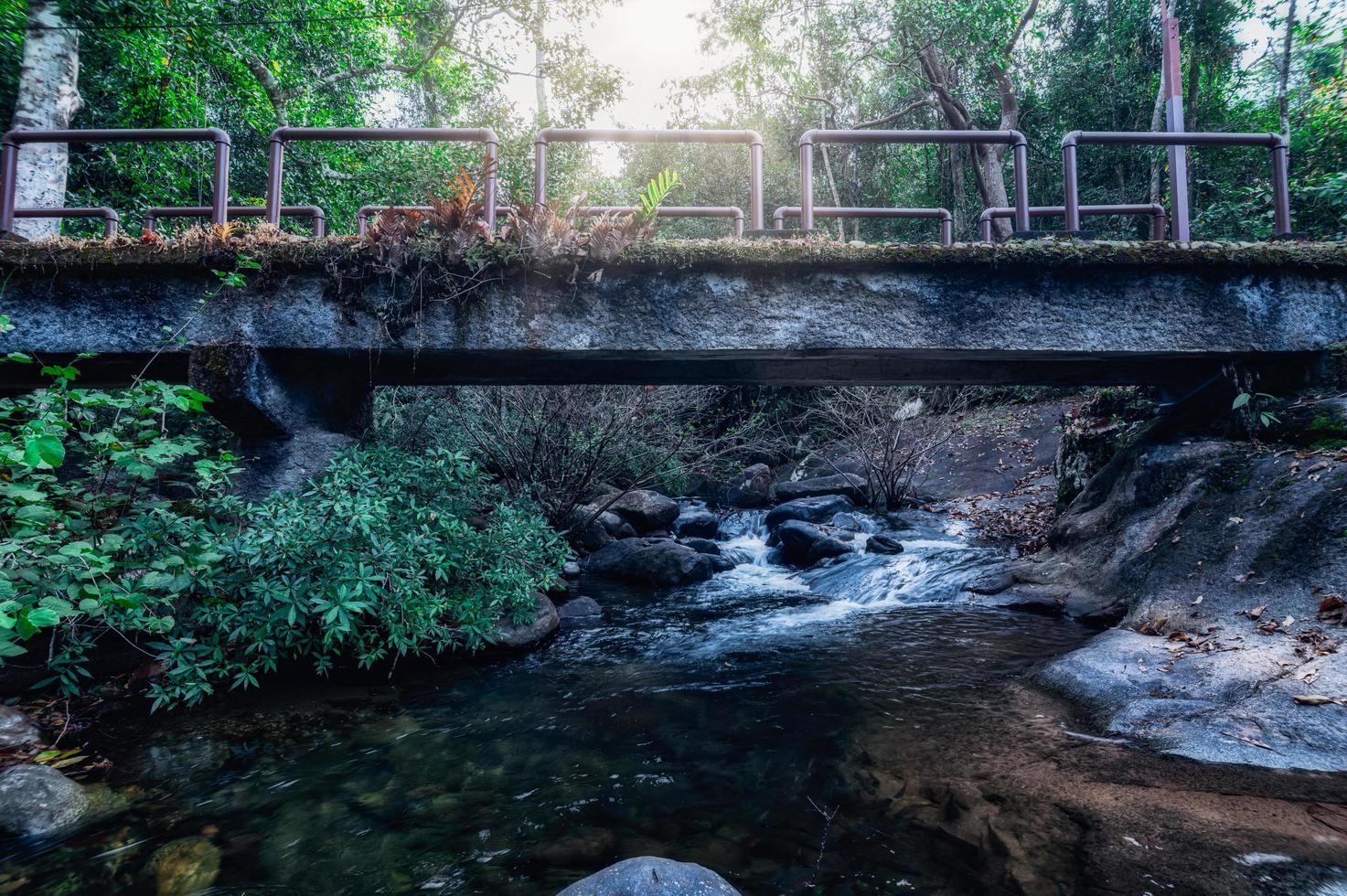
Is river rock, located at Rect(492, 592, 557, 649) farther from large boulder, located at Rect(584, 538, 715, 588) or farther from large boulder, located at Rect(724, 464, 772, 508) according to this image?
large boulder, located at Rect(724, 464, 772, 508)

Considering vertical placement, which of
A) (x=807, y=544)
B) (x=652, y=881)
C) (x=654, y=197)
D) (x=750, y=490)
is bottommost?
(x=652, y=881)

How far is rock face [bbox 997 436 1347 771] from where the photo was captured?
3.48 m

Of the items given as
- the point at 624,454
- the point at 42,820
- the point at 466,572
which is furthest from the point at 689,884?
the point at 624,454

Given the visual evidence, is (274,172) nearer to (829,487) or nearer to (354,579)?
(354,579)

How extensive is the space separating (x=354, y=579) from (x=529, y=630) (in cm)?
202

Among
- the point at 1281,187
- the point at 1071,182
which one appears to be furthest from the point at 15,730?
the point at 1281,187

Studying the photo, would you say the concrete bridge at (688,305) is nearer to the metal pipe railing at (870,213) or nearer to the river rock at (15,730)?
the metal pipe railing at (870,213)

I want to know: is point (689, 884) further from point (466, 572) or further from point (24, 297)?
point (24, 297)

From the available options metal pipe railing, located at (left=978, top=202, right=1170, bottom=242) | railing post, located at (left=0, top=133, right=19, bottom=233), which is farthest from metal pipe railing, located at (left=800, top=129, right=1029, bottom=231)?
railing post, located at (left=0, top=133, right=19, bottom=233)

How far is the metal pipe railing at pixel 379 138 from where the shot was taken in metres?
5.51

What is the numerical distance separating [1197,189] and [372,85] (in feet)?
62.8

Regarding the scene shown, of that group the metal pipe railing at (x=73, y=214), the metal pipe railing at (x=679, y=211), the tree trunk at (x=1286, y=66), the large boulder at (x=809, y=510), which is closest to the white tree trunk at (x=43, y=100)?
the metal pipe railing at (x=73, y=214)

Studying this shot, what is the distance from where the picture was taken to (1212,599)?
485 cm

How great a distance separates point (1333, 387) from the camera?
562 centimetres
